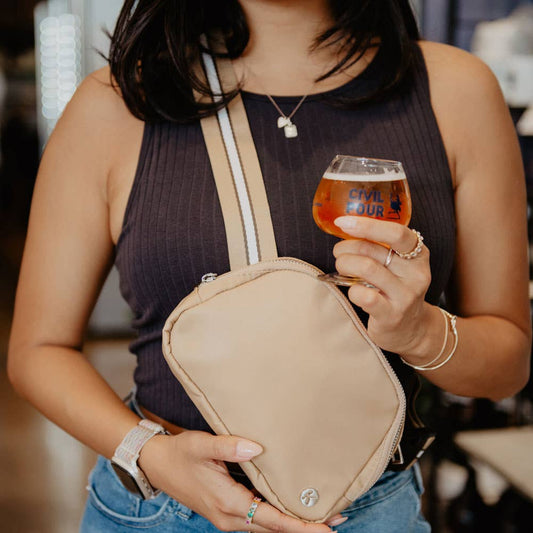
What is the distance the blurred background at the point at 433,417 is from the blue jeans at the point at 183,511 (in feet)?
2.48

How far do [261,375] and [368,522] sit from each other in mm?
385

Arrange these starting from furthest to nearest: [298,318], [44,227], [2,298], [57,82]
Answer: [2,298] < [57,82] < [44,227] < [298,318]

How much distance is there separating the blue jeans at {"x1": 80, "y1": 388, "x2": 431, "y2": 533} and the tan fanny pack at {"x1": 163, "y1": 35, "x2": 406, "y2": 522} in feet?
0.57

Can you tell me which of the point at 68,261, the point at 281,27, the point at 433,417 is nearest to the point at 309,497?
the point at 68,261

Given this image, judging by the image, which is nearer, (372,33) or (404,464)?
(404,464)

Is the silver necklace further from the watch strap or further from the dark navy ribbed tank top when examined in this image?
the watch strap

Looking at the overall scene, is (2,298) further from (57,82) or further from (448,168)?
(448,168)

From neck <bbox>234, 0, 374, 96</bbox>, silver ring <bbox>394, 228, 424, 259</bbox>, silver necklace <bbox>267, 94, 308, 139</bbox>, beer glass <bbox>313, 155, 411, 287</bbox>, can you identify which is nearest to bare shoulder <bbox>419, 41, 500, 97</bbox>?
neck <bbox>234, 0, 374, 96</bbox>

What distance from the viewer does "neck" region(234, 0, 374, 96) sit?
1285 mm

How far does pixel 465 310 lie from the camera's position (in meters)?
1.27

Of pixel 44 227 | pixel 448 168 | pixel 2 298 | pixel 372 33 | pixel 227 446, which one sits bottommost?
pixel 2 298

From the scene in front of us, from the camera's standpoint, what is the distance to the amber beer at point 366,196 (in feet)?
2.99

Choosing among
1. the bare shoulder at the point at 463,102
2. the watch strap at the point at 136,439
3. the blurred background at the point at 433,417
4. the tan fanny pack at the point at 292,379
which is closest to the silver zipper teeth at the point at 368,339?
the tan fanny pack at the point at 292,379

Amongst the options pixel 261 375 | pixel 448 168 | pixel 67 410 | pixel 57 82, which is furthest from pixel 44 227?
pixel 57 82
